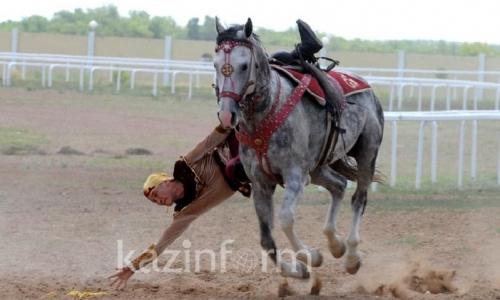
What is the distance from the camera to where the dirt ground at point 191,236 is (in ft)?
28.3

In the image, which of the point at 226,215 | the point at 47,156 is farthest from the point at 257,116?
the point at 47,156

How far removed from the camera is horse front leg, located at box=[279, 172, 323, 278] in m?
7.91

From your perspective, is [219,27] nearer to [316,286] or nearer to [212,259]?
[316,286]

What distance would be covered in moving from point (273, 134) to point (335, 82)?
1.26 m

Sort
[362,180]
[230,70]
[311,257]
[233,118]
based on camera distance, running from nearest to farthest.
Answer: [233,118] < [230,70] < [311,257] < [362,180]

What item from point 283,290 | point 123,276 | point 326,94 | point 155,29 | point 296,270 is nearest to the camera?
point 296,270

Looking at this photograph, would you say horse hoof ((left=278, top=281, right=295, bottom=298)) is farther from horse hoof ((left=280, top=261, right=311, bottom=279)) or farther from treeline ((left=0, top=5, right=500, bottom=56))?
treeline ((left=0, top=5, right=500, bottom=56))

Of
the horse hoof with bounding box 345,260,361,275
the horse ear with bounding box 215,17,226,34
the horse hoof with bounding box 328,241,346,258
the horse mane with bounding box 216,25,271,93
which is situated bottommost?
the horse hoof with bounding box 345,260,361,275

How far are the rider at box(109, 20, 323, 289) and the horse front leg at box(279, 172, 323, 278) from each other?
0.73 meters

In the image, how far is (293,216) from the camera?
26.0 feet

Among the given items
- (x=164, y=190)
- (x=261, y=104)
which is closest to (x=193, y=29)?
(x=164, y=190)

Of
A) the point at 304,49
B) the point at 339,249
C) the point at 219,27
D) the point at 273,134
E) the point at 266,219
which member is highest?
the point at 219,27

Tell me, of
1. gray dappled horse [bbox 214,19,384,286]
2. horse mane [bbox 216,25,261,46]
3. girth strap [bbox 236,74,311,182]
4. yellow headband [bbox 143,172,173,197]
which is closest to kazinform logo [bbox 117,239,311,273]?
yellow headband [bbox 143,172,173,197]

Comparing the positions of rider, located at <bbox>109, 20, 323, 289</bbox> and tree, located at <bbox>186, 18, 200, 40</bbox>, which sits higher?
tree, located at <bbox>186, 18, 200, 40</bbox>
